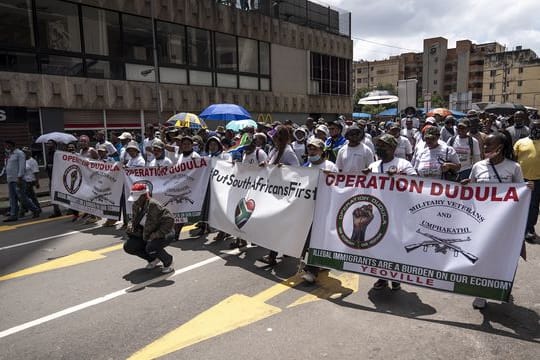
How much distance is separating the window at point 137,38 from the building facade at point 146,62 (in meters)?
0.05

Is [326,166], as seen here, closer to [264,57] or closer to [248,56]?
[248,56]

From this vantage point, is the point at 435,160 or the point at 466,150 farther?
the point at 466,150

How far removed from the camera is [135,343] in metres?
3.84

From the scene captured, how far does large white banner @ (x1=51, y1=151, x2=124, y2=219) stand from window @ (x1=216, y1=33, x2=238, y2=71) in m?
15.4

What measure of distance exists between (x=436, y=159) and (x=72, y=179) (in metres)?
7.20

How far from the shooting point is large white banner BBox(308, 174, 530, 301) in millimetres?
4039

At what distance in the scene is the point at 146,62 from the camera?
66.3 ft

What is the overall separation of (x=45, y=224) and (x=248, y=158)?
16.7 ft

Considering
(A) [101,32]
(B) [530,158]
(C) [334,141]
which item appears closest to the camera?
(B) [530,158]

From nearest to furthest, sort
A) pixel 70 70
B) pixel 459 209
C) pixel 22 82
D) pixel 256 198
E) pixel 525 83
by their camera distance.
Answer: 1. pixel 459 209
2. pixel 256 198
3. pixel 22 82
4. pixel 70 70
5. pixel 525 83

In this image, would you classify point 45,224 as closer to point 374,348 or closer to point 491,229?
point 374,348

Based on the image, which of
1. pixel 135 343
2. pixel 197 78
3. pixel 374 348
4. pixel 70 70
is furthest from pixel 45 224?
pixel 197 78

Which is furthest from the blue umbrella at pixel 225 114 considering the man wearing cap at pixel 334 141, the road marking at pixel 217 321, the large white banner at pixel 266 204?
the road marking at pixel 217 321

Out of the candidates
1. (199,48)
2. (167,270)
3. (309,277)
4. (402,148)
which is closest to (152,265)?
(167,270)
